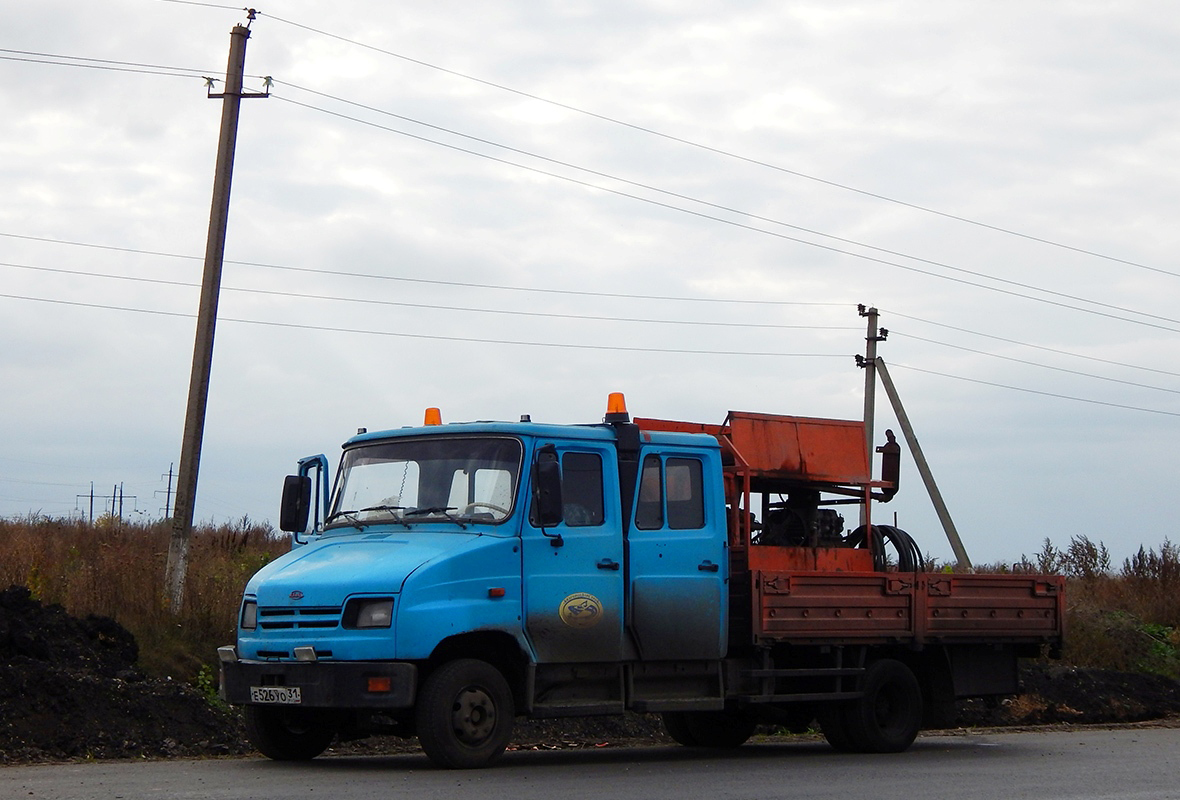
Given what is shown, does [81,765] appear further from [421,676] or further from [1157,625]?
[1157,625]

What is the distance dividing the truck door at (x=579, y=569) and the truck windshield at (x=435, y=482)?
384 millimetres

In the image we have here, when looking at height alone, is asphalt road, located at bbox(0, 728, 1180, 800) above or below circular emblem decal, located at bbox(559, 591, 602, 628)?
below

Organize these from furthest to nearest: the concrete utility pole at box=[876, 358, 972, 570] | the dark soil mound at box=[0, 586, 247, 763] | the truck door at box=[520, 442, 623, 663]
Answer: the concrete utility pole at box=[876, 358, 972, 570], the dark soil mound at box=[0, 586, 247, 763], the truck door at box=[520, 442, 623, 663]

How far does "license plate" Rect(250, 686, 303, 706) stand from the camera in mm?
10242

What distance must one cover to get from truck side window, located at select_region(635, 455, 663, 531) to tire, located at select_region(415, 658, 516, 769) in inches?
73.3

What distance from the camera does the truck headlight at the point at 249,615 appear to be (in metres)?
10.7

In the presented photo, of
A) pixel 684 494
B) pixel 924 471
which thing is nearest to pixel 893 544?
pixel 684 494

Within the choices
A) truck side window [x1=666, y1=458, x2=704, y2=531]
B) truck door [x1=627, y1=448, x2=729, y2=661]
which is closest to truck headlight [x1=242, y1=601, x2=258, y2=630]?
truck door [x1=627, y1=448, x2=729, y2=661]

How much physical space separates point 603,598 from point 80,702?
4.80m

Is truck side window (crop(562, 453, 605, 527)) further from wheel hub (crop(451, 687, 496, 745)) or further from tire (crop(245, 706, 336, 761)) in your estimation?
tire (crop(245, 706, 336, 761))

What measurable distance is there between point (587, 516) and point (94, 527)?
51.6 feet

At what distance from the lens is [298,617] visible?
1041 cm

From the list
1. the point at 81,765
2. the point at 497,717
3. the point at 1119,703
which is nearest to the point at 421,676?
the point at 497,717

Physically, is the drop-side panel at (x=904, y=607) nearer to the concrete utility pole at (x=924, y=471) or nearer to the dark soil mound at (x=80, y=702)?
the dark soil mound at (x=80, y=702)
